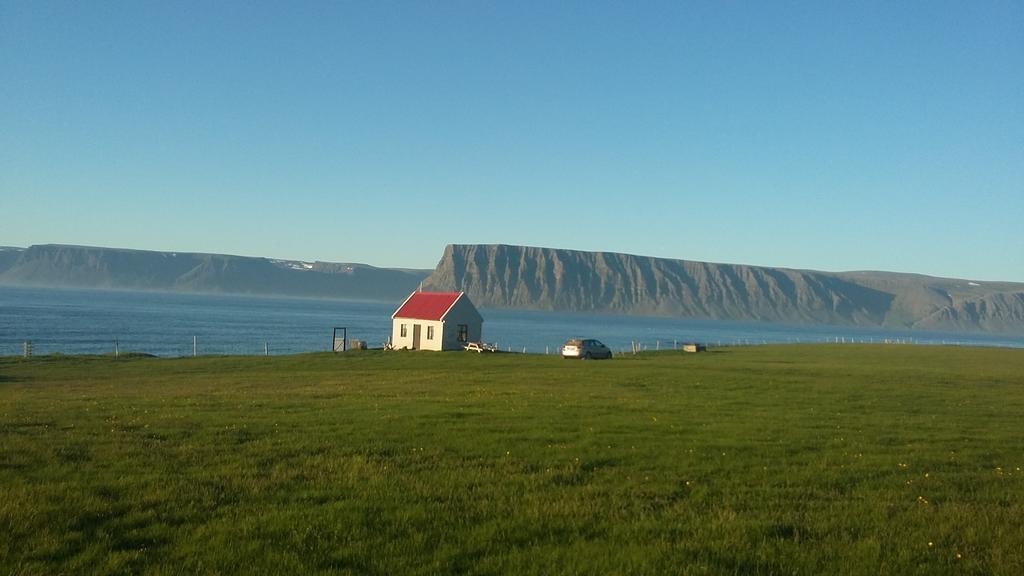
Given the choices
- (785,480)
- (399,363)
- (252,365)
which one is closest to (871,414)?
(785,480)

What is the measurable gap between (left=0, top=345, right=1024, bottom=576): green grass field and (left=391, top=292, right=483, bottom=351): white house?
40.8 meters

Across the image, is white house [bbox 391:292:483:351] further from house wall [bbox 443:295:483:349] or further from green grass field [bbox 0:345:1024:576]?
green grass field [bbox 0:345:1024:576]

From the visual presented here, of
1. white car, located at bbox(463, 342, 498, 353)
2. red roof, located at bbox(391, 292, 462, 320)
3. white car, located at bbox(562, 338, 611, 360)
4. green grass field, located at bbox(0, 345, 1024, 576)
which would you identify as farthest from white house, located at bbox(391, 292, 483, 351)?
green grass field, located at bbox(0, 345, 1024, 576)

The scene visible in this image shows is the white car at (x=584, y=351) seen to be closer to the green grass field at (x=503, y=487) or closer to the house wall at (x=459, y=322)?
the house wall at (x=459, y=322)

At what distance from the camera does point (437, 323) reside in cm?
6612

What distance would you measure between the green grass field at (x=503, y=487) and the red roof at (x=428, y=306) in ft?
136

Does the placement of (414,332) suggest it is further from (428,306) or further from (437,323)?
(437,323)

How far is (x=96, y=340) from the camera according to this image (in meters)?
89.9

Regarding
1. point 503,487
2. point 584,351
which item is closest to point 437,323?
point 584,351

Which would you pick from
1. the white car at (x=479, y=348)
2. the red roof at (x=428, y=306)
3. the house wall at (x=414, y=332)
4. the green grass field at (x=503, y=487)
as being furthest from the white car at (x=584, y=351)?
the green grass field at (x=503, y=487)

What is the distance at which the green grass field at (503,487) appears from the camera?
831cm

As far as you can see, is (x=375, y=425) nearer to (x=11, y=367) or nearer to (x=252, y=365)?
(x=252, y=365)

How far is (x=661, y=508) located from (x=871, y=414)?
15453 mm

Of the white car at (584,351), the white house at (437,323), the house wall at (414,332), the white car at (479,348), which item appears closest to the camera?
the white car at (584,351)
